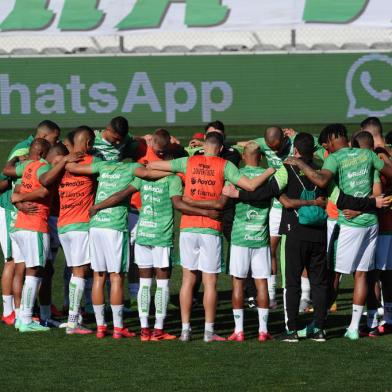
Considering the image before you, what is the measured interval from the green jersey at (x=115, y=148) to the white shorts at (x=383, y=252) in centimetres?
339

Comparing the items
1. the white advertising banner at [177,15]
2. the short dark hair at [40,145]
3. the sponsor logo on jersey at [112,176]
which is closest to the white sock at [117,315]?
the sponsor logo on jersey at [112,176]

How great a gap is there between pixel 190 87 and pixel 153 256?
68.5ft

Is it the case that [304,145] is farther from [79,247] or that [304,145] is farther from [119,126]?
[79,247]

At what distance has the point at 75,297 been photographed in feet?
40.0

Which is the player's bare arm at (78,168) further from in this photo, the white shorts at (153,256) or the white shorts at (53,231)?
the white shorts at (53,231)

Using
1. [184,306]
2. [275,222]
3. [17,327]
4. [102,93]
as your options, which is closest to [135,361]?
[184,306]

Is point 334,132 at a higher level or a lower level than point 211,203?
higher

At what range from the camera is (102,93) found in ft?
107

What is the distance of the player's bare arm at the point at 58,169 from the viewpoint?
12.0m

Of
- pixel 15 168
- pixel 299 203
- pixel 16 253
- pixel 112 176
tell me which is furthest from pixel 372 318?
pixel 15 168

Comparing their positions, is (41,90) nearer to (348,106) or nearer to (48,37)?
(48,37)

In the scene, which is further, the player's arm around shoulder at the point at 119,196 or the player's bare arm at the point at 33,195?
the player's bare arm at the point at 33,195

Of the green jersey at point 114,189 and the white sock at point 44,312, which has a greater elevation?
the green jersey at point 114,189

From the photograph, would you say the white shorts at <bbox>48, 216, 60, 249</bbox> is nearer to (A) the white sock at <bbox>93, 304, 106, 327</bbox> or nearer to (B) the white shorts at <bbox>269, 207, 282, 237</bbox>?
(A) the white sock at <bbox>93, 304, 106, 327</bbox>
